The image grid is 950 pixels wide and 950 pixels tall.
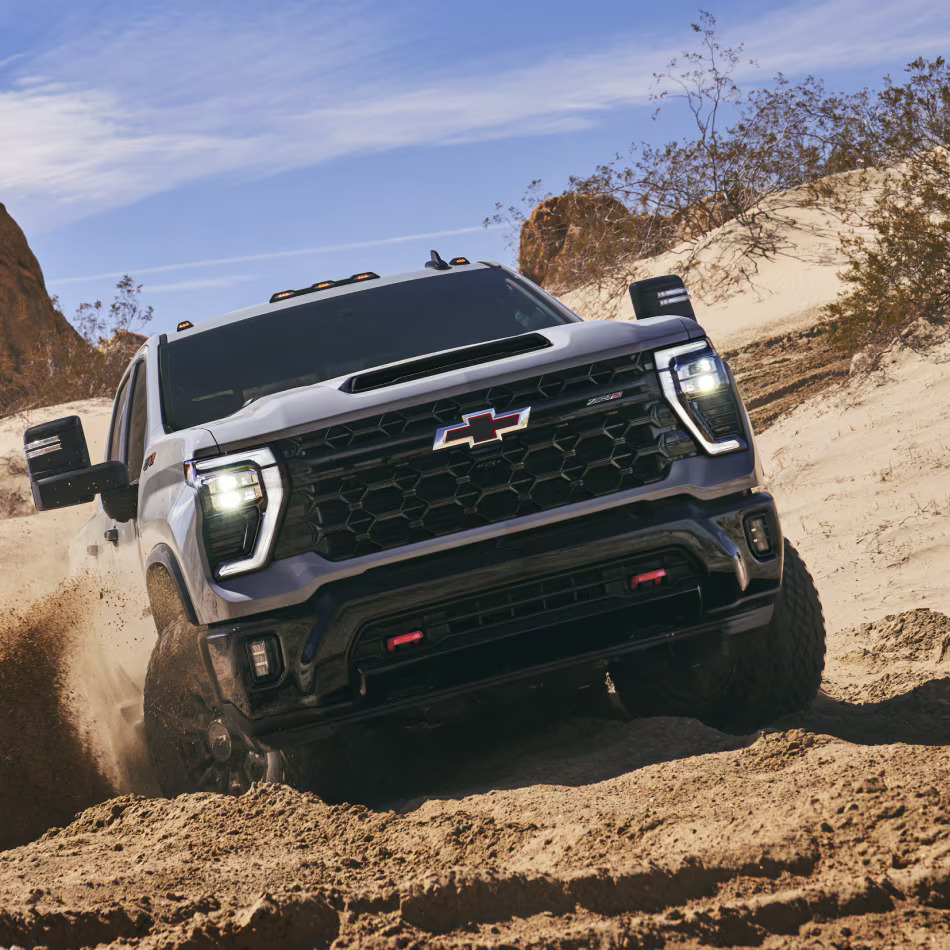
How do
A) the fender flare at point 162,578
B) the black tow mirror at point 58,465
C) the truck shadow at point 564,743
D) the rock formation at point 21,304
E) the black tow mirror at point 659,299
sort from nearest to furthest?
the fender flare at point 162,578
the truck shadow at point 564,743
the black tow mirror at point 58,465
the black tow mirror at point 659,299
the rock formation at point 21,304

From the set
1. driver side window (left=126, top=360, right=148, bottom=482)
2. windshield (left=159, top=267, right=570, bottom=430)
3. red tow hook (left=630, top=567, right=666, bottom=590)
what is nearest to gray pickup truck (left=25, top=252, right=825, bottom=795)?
red tow hook (left=630, top=567, right=666, bottom=590)

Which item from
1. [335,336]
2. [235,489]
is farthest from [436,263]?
[235,489]

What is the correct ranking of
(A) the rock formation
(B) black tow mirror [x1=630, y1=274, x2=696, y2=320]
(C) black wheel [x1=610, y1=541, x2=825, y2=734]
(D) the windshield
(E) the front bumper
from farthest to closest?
(A) the rock formation, (D) the windshield, (B) black tow mirror [x1=630, y1=274, x2=696, y2=320], (C) black wheel [x1=610, y1=541, x2=825, y2=734], (E) the front bumper

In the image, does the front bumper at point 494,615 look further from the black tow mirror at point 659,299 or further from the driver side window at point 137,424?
the driver side window at point 137,424

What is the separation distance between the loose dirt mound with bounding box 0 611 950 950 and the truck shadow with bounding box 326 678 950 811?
0.05 ft

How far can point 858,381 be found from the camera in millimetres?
12289

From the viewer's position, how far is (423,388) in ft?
13.1

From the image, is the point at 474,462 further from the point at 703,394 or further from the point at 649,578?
the point at 703,394

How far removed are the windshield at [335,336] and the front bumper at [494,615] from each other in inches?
57.3

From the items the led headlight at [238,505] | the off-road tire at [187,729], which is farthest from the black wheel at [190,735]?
the led headlight at [238,505]

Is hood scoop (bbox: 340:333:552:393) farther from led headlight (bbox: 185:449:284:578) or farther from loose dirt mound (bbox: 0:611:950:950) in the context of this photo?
loose dirt mound (bbox: 0:611:950:950)

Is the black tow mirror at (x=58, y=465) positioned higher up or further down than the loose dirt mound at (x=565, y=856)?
higher up

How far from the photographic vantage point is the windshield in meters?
5.14

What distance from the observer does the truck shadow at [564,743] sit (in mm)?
4301
